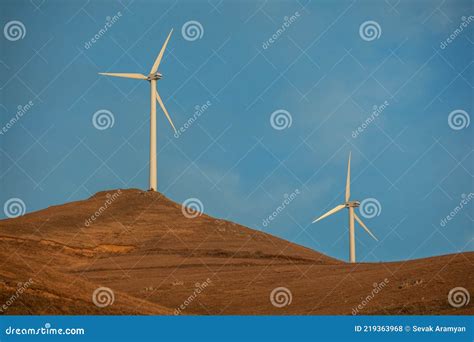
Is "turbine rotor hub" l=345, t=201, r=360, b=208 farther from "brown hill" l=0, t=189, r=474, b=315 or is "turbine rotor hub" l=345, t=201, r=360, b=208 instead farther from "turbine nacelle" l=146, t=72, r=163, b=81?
"turbine nacelle" l=146, t=72, r=163, b=81

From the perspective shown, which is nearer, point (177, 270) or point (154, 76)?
point (177, 270)

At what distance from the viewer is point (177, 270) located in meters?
58.1

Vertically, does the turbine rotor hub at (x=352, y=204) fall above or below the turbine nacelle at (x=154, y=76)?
above

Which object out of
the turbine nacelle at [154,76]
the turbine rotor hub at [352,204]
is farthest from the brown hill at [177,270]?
the turbine nacelle at [154,76]

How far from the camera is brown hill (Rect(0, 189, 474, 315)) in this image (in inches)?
1435

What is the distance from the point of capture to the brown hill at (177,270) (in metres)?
36.4

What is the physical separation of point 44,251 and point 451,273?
1397 inches

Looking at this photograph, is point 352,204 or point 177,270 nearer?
point 177,270

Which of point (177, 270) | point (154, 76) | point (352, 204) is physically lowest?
point (177, 270)

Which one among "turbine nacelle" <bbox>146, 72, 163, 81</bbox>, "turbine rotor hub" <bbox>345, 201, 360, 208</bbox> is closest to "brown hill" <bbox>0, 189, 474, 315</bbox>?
"turbine rotor hub" <bbox>345, 201, 360, 208</bbox>

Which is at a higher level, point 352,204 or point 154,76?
point 352,204

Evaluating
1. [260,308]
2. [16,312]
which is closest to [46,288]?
[16,312]

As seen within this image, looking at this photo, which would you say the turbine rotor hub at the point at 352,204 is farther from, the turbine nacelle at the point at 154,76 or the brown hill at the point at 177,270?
the turbine nacelle at the point at 154,76

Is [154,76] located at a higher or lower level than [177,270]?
higher
